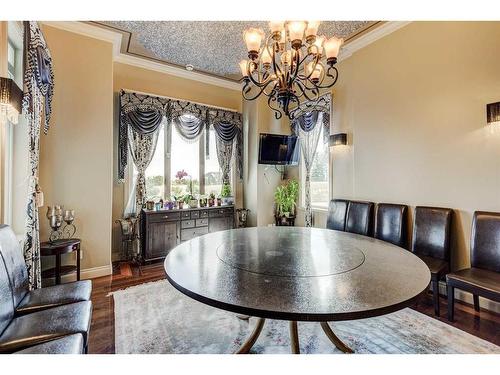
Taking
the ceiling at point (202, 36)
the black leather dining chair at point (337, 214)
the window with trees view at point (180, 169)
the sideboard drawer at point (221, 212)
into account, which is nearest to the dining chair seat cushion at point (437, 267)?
the black leather dining chair at point (337, 214)

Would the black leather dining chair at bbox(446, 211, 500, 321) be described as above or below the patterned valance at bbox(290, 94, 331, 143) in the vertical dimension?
below

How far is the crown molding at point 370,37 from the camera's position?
3.14 meters

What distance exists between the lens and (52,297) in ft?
5.84

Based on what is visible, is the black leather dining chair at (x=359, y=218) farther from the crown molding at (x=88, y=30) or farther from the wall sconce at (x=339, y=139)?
the crown molding at (x=88, y=30)

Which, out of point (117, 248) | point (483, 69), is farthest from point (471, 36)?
point (117, 248)

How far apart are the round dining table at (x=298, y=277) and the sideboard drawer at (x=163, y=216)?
7.25 ft

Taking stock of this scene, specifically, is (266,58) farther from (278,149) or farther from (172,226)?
(172,226)

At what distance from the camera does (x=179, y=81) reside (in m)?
4.79

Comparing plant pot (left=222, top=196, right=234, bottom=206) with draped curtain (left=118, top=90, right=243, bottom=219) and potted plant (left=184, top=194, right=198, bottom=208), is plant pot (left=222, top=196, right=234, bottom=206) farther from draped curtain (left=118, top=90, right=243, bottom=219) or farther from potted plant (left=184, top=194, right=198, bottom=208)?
potted plant (left=184, top=194, right=198, bottom=208)

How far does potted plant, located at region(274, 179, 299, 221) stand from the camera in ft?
16.2

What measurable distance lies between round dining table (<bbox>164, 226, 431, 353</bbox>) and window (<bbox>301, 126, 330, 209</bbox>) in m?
2.36

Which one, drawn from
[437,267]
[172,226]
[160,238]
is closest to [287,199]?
[172,226]

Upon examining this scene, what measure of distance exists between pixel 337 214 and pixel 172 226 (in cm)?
270

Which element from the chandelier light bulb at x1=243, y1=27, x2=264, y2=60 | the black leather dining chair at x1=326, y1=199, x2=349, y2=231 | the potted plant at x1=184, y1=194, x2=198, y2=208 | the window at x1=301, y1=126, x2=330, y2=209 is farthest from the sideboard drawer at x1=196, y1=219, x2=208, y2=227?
the chandelier light bulb at x1=243, y1=27, x2=264, y2=60
